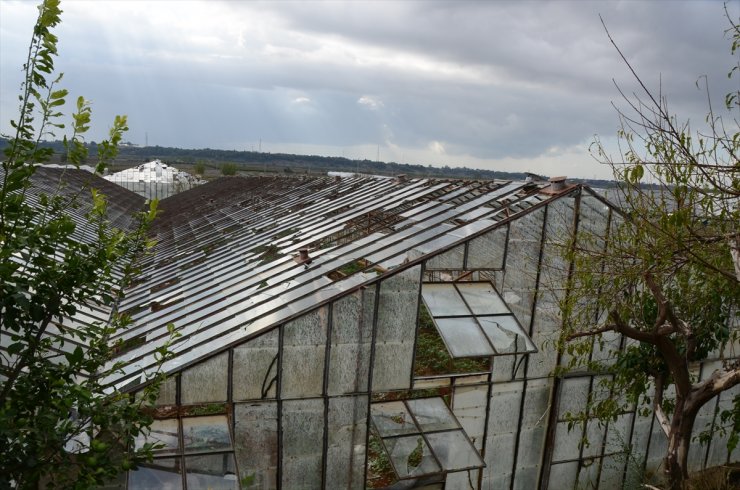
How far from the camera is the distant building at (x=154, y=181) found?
60.7m

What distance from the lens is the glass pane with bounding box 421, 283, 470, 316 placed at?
10.1 meters

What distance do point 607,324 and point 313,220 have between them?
34.0 feet

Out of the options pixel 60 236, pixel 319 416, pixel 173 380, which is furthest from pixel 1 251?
pixel 319 416

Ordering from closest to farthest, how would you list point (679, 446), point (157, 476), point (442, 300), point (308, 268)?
point (157, 476) < point (679, 446) < point (442, 300) < point (308, 268)

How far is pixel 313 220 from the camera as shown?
17906 millimetres

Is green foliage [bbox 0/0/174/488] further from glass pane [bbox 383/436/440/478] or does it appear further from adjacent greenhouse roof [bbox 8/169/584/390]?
glass pane [bbox 383/436/440/478]

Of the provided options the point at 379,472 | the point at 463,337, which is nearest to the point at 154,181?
the point at 379,472

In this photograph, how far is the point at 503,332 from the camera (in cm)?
1012

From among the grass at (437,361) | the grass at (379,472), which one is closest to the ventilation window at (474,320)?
the grass at (379,472)

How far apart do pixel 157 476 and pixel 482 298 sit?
6.16m

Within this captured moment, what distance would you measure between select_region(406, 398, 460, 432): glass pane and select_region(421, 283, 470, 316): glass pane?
5.81 ft

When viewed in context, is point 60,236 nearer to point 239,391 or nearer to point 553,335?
point 239,391

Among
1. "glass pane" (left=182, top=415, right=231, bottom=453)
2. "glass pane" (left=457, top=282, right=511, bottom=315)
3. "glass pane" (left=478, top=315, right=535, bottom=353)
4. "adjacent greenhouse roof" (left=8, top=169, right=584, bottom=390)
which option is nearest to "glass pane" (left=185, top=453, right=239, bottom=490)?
"glass pane" (left=182, top=415, right=231, bottom=453)

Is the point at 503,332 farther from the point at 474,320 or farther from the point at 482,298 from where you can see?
the point at 482,298
